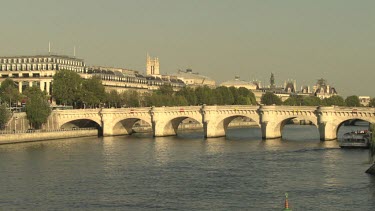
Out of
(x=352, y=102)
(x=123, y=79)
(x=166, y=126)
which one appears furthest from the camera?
(x=352, y=102)

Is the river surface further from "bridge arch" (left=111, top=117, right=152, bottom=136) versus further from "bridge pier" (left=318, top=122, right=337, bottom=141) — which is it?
"bridge arch" (left=111, top=117, right=152, bottom=136)

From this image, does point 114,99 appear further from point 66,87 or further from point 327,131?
point 327,131

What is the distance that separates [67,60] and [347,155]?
81498mm

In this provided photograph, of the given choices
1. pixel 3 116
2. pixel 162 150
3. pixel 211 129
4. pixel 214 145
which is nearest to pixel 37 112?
pixel 3 116

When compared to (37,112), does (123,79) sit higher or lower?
higher

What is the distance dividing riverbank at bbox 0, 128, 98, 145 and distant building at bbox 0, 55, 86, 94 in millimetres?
32967

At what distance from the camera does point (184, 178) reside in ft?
167

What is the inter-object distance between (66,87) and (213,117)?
34.1 meters

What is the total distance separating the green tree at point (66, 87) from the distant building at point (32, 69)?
1119 centimetres

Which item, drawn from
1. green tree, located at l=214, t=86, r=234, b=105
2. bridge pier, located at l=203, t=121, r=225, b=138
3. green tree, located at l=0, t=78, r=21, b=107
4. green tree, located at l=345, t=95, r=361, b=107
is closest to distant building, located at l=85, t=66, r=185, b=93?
green tree, located at l=214, t=86, r=234, b=105

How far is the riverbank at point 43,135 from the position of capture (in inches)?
3178

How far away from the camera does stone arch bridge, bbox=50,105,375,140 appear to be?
82688mm

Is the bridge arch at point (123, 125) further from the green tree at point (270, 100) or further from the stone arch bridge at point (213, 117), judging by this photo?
the green tree at point (270, 100)

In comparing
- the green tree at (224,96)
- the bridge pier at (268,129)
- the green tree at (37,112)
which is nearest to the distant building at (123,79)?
the green tree at (224,96)
